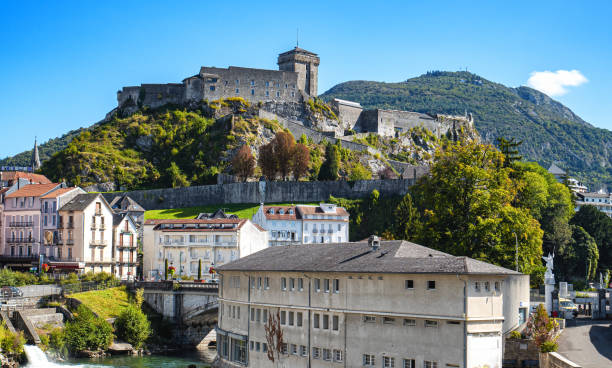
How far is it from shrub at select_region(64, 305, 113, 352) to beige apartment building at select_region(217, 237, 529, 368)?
1592cm

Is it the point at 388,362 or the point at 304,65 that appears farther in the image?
the point at 304,65

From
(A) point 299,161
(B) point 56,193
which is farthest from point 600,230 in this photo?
(B) point 56,193

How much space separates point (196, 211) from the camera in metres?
117

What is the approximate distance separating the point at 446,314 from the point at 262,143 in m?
103

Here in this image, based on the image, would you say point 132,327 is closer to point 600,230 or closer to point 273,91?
point 600,230

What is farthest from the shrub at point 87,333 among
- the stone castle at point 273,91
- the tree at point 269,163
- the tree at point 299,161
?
the stone castle at point 273,91

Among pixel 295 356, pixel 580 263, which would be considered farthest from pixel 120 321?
pixel 580 263

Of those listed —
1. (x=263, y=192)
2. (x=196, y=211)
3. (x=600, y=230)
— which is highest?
(x=263, y=192)

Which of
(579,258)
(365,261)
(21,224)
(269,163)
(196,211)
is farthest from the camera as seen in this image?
(269,163)

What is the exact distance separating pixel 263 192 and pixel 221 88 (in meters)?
39.5

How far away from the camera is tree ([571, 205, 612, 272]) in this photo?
100562mm

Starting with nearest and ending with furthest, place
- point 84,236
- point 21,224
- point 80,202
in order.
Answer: point 84,236 → point 80,202 → point 21,224

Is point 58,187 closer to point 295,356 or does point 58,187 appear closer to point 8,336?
point 8,336

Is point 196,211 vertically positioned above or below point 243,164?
below
